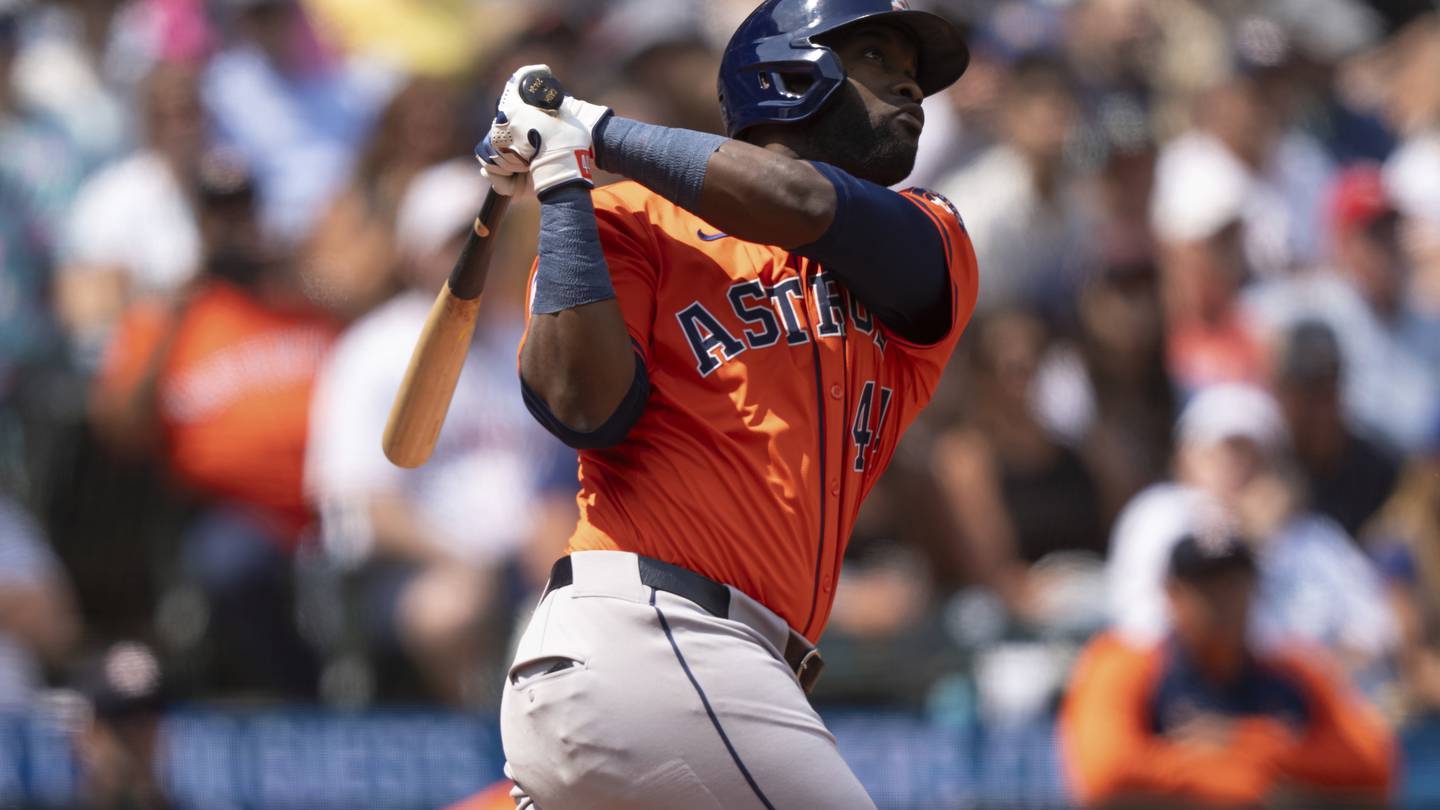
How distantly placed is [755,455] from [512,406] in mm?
3590

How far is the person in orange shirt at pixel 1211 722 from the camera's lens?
555 centimetres

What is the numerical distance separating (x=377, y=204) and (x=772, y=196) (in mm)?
4373

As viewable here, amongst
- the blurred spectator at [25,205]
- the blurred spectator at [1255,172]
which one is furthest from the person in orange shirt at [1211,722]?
the blurred spectator at [25,205]

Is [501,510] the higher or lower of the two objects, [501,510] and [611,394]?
the lower

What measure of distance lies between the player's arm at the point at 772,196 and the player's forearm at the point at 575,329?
0.11 meters

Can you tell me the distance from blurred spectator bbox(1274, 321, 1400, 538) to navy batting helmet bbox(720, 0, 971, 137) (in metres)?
4.10

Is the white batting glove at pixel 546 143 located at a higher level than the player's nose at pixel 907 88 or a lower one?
lower

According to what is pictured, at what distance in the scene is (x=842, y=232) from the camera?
2861 mm

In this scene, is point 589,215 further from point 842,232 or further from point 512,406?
point 512,406

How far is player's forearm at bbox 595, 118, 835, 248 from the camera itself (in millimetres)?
2797

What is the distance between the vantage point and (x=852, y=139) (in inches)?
122

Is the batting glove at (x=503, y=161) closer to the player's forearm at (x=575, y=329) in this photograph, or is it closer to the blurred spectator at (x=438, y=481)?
the player's forearm at (x=575, y=329)

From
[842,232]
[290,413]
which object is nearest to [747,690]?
[842,232]

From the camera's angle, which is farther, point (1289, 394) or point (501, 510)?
point (1289, 394)
